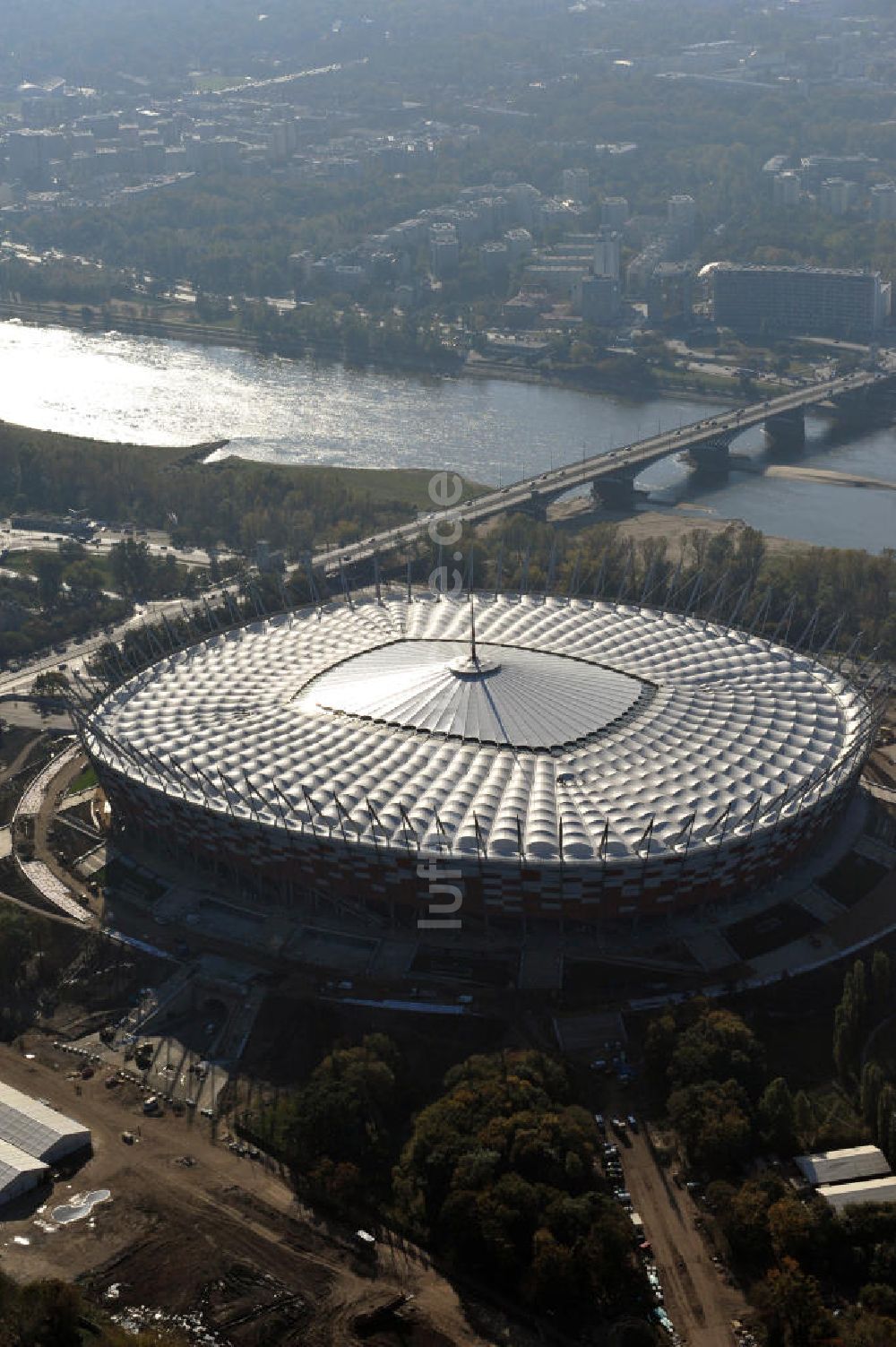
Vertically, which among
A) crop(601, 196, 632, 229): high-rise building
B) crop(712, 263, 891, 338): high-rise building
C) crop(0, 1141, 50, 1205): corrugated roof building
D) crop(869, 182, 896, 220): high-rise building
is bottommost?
crop(0, 1141, 50, 1205): corrugated roof building

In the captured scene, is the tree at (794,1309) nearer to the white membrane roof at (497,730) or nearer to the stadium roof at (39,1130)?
the white membrane roof at (497,730)

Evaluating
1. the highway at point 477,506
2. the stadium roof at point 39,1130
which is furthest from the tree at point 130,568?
the stadium roof at point 39,1130

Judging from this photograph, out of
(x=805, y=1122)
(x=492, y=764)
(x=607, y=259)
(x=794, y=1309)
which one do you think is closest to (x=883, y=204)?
(x=607, y=259)

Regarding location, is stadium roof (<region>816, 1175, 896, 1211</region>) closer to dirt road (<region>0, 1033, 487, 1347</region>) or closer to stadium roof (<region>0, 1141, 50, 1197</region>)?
dirt road (<region>0, 1033, 487, 1347</region>)

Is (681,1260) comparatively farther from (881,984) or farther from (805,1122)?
(881,984)

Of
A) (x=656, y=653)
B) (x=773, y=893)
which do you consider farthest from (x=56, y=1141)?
(x=656, y=653)

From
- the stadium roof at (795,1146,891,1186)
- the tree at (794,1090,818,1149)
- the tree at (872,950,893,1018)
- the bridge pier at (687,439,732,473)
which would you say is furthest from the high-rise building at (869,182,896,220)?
the stadium roof at (795,1146,891,1186)

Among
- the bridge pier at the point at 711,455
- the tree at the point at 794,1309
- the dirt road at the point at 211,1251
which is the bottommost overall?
the dirt road at the point at 211,1251
